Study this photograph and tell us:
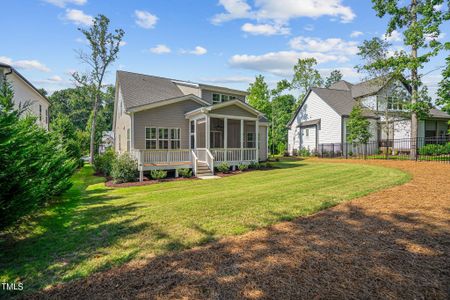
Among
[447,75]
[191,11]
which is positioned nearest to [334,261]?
[191,11]

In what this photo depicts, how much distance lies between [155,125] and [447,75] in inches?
730

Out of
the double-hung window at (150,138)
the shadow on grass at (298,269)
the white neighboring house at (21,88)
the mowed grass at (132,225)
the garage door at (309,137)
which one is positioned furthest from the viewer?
the garage door at (309,137)

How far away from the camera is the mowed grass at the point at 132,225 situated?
3518mm

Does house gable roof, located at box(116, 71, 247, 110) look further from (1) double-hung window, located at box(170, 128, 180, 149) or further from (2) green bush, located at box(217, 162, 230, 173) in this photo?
(2) green bush, located at box(217, 162, 230, 173)

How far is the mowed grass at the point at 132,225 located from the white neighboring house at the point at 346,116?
1736 cm

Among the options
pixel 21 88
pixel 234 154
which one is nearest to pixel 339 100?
pixel 234 154

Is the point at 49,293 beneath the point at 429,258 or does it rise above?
beneath

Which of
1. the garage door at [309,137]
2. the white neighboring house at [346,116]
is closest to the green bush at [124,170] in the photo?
the white neighboring house at [346,116]

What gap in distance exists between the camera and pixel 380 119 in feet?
80.5

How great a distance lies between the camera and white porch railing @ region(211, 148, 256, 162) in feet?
47.4

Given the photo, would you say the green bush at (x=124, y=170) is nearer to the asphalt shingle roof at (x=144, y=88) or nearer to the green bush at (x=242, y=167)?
the asphalt shingle roof at (x=144, y=88)

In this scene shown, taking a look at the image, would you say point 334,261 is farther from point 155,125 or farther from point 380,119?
point 380,119

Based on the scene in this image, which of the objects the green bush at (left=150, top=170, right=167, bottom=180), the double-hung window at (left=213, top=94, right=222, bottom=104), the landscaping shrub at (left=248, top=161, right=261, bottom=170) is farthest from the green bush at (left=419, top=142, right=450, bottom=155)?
the green bush at (left=150, top=170, right=167, bottom=180)

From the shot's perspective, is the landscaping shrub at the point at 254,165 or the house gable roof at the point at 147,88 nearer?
the landscaping shrub at the point at 254,165
